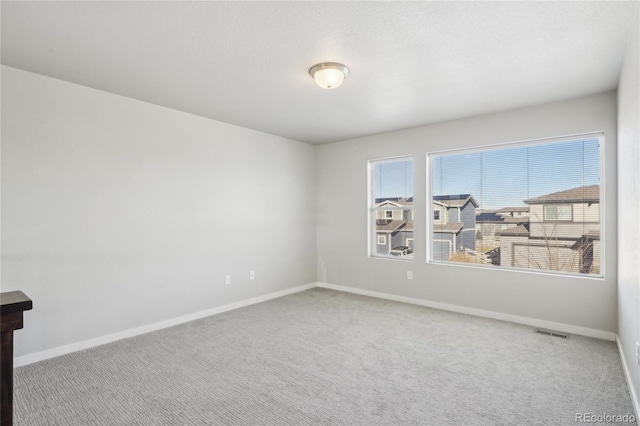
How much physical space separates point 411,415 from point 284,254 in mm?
3381

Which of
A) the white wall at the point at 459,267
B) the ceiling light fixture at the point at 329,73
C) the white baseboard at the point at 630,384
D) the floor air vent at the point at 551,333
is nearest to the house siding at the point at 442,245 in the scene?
the white wall at the point at 459,267

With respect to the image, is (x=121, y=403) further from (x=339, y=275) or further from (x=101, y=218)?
(x=339, y=275)

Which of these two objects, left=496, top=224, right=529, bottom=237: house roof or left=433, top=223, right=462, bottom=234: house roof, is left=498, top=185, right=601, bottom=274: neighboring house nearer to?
left=496, top=224, right=529, bottom=237: house roof

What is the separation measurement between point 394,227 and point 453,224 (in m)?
0.87

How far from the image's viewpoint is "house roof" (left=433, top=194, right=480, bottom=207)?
4.35 meters

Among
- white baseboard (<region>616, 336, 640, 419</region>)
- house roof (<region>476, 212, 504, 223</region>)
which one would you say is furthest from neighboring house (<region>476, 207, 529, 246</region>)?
white baseboard (<region>616, 336, 640, 419</region>)

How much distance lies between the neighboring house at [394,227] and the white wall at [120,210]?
1634 mm

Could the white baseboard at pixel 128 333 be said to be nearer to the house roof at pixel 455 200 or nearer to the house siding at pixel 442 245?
the house siding at pixel 442 245

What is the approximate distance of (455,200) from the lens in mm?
4469

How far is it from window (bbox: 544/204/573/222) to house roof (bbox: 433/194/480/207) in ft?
2.43

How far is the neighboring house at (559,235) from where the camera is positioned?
139 inches

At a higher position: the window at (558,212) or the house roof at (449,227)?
the window at (558,212)

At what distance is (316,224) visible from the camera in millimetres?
5824

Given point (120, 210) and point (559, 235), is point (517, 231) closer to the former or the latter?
point (559, 235)
